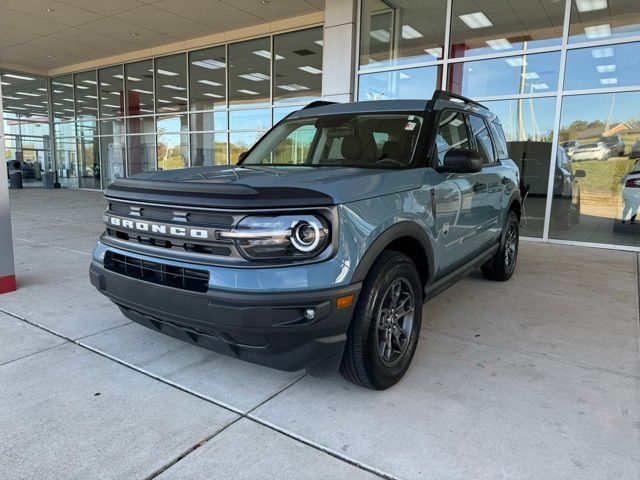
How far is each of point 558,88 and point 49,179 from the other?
828 inches

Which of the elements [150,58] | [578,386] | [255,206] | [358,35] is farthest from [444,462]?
[150,58]

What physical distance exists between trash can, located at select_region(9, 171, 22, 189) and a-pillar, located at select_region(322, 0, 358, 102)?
16843 millimetres

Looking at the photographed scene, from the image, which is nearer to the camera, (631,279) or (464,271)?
(464,271)

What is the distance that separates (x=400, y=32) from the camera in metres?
9.80

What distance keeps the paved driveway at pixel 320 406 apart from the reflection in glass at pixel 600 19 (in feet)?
19.7

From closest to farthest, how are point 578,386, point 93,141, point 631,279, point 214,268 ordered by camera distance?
point 214,268 < point 578,386 < point 631,279 < point 93,141

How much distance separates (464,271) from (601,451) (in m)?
1.82

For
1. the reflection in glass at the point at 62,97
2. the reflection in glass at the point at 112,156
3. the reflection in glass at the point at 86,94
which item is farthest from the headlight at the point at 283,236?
the reflection in glass at the point at 62,97

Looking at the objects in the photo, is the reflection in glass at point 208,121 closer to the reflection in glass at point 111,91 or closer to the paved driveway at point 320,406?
the reflection in glass at point 111,91

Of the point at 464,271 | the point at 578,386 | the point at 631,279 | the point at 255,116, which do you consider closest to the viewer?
the point at 578,386

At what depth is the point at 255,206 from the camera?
6.96ft

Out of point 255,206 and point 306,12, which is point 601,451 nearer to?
point 255,206

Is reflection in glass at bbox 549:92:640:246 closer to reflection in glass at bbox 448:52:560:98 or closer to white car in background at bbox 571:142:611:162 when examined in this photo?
white car in background at bbox 571:142:611:162

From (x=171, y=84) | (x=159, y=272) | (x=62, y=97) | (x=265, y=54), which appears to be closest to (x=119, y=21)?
(x=171, y=84)
